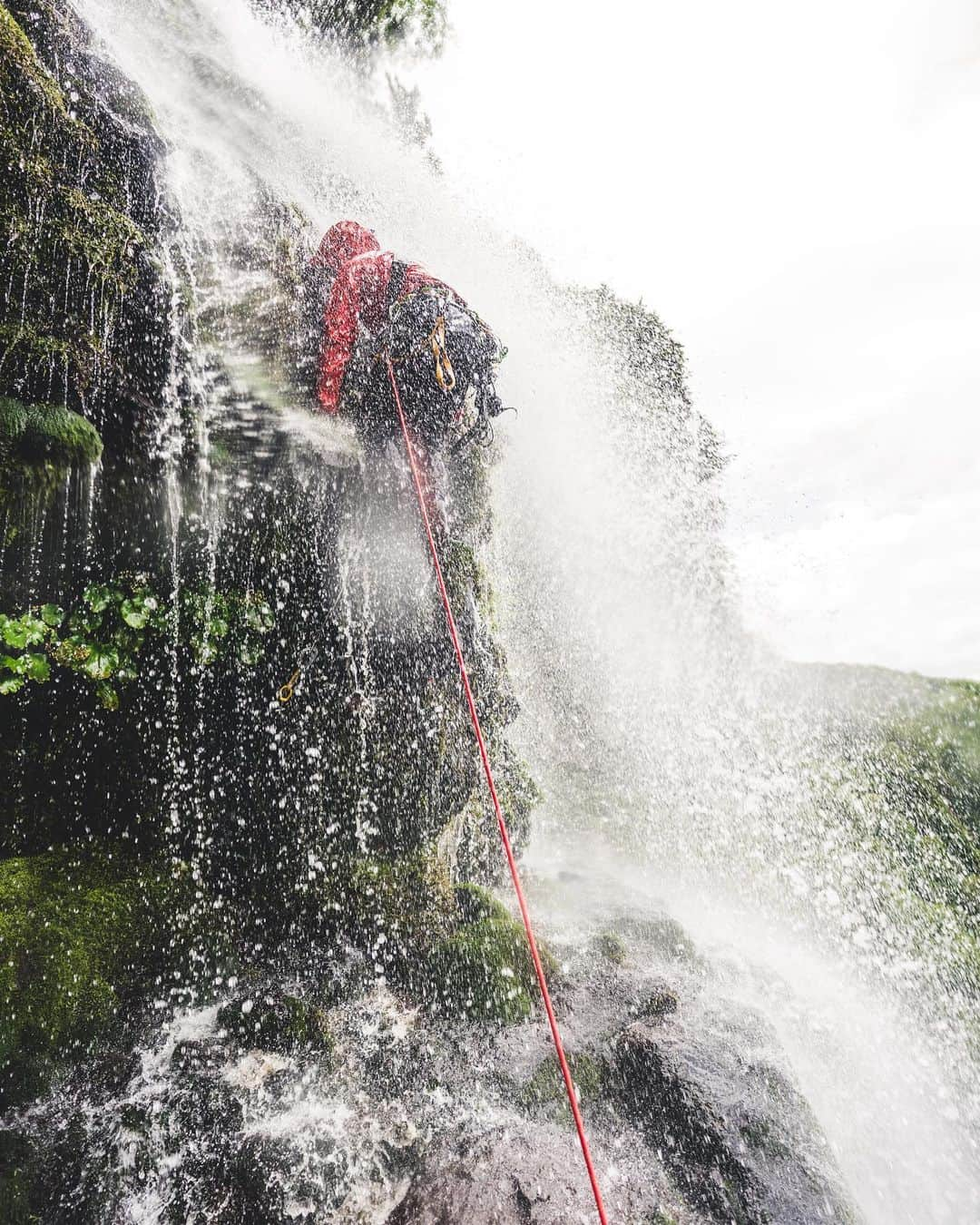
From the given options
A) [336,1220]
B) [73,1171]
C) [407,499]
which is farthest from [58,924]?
[407,499]

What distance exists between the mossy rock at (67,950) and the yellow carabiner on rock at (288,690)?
178cm

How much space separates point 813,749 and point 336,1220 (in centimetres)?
1625

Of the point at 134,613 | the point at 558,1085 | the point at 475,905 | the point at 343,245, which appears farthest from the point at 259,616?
the point at 558,1085

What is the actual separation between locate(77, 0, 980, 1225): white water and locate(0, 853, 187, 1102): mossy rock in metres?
5.90

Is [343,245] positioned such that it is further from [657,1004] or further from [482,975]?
[657,1004]

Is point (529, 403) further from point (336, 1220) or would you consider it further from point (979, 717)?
point (979, 717)

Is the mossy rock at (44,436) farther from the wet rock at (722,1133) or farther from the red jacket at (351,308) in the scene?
the wet rock at (722,1133)

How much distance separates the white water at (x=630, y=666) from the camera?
22.7ft

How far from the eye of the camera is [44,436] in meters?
3.33

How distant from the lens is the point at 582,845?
13.0m

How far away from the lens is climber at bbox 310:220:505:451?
18.3 feet

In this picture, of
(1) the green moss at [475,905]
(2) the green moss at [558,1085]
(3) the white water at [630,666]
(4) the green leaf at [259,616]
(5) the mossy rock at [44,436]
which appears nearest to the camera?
(5) the mossy rock at [44,436]

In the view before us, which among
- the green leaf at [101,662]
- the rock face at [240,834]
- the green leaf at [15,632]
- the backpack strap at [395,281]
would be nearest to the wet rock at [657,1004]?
the rock face at [240,834]

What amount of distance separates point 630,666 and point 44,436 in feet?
44.9
